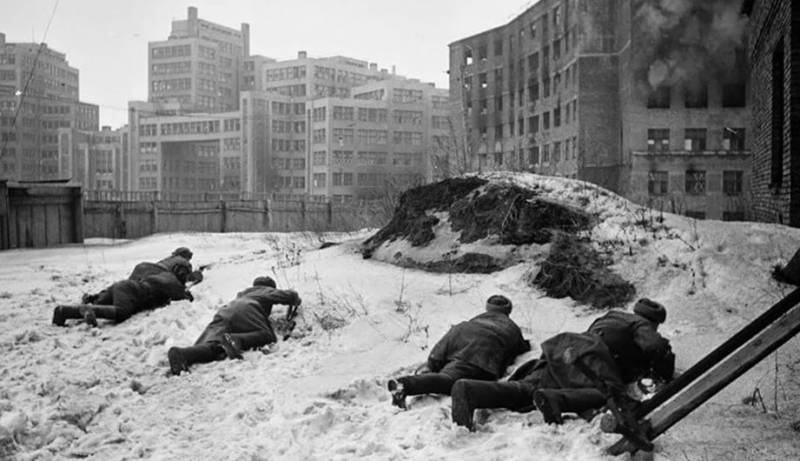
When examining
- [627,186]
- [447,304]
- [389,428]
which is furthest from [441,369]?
[627,186]

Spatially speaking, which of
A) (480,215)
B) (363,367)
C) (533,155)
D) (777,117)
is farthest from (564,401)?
(533,155)

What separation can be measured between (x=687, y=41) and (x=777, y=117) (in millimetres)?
39185

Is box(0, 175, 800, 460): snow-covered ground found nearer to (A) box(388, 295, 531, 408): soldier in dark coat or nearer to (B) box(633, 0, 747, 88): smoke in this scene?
(A) box(388, 295, 531, 408): soldier in dark coat

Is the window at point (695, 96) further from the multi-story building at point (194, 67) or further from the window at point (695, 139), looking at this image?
the multi-story building at point (194, 67)

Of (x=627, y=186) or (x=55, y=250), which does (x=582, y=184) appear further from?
(x=627, y=186)

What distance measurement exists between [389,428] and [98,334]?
5.41 meters

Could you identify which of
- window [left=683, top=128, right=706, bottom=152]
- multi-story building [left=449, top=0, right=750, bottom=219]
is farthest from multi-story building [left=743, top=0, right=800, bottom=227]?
window [left=683, top=128, right=706, bottom=152]

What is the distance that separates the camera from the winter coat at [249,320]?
7879 millimetres

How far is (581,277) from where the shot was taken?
836cm

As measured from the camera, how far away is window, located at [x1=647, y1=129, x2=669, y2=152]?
49406mm

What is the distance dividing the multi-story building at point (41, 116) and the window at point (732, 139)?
77338mm

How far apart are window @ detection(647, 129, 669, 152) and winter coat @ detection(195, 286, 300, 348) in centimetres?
4555

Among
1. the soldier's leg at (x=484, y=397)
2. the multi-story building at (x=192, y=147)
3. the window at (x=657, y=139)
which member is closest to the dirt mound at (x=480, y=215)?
the soldier's leg at (x=484, y=397)

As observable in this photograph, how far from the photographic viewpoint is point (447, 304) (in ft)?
28.5
